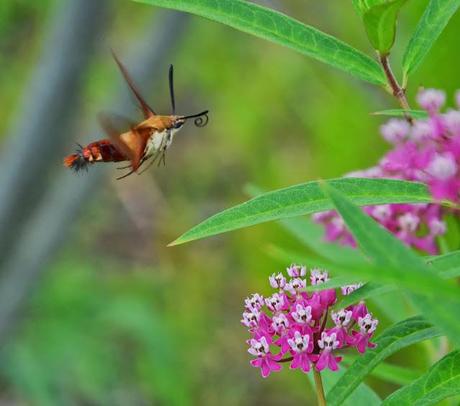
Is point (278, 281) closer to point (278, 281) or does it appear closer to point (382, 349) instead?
point (278, 281)

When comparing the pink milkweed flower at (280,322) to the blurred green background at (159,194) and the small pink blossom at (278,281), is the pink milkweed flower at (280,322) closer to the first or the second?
the small pink blossom at (278,281)

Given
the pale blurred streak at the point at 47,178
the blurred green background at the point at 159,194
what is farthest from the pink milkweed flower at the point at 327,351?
the pale blurred streak at the point at 47,178

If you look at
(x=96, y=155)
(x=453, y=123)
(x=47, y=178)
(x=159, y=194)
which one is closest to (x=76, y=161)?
(x=96, y=155)

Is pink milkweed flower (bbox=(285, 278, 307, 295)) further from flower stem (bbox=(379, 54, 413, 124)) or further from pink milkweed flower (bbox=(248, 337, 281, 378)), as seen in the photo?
flower stem (bbox=(379, 54, 413, 124))

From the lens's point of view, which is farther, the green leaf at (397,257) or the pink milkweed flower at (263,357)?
the pink milkweed flower at (263,357)

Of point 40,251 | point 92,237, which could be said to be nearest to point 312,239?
point 40,251
